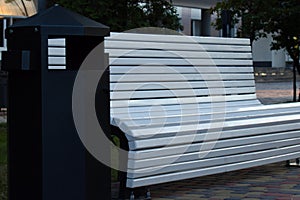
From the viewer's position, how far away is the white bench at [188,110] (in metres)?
5.10

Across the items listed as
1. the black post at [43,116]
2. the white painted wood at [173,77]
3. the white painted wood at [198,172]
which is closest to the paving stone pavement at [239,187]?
the white painted wood at [198,172]

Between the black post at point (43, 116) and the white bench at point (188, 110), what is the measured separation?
1.66 metres

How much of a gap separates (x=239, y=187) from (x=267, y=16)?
11.5m

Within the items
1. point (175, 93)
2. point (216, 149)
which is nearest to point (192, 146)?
point (216, 149)

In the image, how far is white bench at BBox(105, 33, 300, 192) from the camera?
5.10 meters

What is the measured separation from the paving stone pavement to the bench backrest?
67 centimetres

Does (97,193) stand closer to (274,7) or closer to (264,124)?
(264,124)

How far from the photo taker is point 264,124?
618 cm

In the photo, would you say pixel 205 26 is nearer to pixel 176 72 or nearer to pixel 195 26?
pixel 195 26

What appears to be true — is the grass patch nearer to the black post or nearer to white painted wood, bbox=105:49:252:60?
white painted wood, bbox=105:49:252:60

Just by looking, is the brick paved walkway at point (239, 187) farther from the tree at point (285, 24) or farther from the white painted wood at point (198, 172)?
the tree at point (285, 24)

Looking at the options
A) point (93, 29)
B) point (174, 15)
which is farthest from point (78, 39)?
point (174, 15)

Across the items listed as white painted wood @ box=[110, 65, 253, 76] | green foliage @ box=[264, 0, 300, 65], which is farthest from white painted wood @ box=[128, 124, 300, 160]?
green foliage @ box=[264, 0, 300, 65]

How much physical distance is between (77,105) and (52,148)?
249 millimetres
